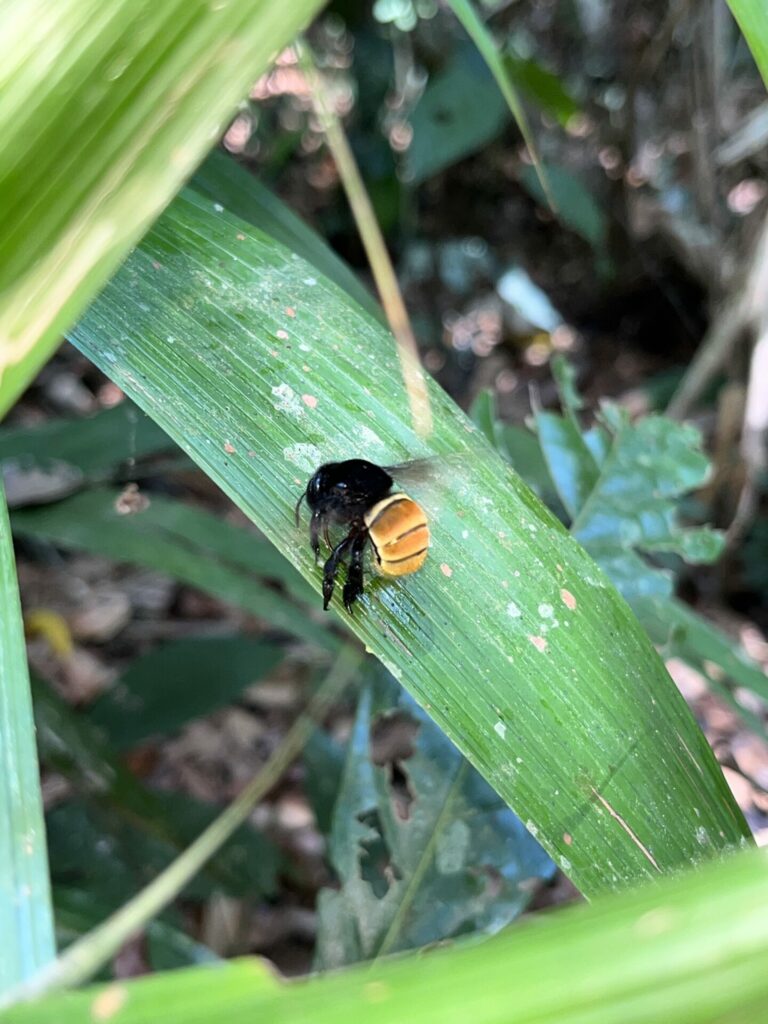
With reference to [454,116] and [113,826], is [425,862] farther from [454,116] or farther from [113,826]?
[454,116]

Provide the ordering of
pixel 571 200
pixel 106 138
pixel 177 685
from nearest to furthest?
pixel 106 138
pixel 177 685
pixel 571 200

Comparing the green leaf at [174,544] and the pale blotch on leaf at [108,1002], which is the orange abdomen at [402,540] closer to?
the pale blotch on leaf at [108,1002]

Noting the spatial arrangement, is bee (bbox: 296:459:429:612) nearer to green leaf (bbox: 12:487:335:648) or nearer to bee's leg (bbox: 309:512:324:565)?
bee's leg (bbox: 309:512:324:565)

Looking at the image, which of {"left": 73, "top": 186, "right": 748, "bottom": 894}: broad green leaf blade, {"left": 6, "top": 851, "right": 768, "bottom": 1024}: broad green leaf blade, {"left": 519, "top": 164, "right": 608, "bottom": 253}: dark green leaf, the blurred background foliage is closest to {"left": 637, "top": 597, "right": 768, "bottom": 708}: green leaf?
the blurred background foliage

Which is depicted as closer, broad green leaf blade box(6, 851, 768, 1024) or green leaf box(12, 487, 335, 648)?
broad green leaf blade box(6, 851, 768, 1024)

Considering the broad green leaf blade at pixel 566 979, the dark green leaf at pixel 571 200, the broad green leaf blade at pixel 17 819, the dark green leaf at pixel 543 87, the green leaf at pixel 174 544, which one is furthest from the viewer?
the dark green leaf at pixel 571 200

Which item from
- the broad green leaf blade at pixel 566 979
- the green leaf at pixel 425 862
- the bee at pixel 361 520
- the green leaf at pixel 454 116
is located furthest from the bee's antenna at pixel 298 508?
the green leaf at pixel 454 116

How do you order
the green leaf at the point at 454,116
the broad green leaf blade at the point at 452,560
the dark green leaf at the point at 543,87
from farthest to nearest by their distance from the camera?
the green leaf at the point at 454,116 < the dark green leaf at the point at 543,87 < the broad green leaf blade at the point at 452,560

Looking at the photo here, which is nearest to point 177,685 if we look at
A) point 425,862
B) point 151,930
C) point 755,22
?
point 151,930
